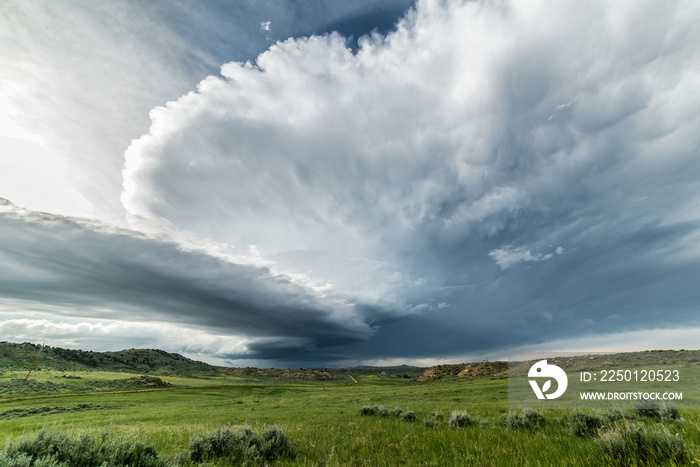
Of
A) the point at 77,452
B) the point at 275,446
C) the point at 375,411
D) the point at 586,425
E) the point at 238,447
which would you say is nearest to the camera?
the point at 77,452

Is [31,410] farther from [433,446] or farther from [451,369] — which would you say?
[451,369]

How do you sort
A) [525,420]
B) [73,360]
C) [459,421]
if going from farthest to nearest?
[73,360] → [459,421] → [525,420]

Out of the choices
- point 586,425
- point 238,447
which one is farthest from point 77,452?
point 586,425

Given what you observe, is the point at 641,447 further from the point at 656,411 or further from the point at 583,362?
the point at 583,362

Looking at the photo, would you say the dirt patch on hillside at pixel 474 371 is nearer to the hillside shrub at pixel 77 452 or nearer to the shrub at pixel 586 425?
the shrub at pixel 586 425

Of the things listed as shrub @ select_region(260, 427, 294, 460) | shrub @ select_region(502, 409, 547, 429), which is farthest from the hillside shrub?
shrub @ select_region(502, 409, 547, 429)

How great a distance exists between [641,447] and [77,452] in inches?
389

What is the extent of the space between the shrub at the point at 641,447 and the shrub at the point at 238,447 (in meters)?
7.18

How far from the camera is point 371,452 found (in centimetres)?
797

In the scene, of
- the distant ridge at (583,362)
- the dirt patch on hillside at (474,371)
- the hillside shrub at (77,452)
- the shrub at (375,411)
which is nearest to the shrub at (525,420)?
the shrub at (375,411)

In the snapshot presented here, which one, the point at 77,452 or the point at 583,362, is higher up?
the point at 77,452

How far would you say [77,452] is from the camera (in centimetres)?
460

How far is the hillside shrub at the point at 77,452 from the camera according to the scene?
4164 mm

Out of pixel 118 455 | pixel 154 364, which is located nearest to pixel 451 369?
pixel 118 455
